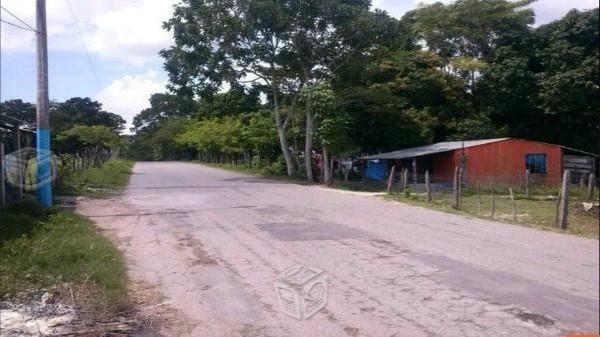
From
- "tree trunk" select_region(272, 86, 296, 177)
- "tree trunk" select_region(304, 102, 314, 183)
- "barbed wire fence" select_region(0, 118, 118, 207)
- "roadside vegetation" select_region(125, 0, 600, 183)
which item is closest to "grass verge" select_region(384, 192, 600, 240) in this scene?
"roadside vegetation" select_region(125, 0, 600, 183)

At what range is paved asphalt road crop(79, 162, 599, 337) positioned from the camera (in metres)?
4.27

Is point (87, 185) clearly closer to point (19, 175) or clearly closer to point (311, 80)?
point (19, 175)

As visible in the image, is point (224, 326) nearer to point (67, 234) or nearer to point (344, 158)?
point (67, 234)

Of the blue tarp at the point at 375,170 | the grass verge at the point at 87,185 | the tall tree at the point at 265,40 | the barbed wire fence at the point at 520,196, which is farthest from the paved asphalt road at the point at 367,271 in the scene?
the blue tarp at the point at 375,170

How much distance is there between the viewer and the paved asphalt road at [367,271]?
4273 millimetres

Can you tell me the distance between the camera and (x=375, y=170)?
2834cm

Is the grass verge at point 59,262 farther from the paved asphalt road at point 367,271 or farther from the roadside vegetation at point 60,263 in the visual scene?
the paved asphalt road at point 367,271

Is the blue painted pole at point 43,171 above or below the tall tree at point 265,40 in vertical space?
below

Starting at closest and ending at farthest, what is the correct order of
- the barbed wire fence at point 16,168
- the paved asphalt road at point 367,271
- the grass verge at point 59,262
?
the paved asphalt road at point 367,271 < the grass verge at point 59,262 < the barbed wire fence at point 16,168

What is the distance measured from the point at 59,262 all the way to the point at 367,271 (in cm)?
343

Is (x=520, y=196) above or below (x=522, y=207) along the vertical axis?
above

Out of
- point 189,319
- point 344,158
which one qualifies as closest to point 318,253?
point 189,319

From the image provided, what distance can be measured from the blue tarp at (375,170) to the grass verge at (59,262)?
1925cm

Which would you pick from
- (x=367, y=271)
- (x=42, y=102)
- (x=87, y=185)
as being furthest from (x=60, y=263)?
(x=87, y=185)
